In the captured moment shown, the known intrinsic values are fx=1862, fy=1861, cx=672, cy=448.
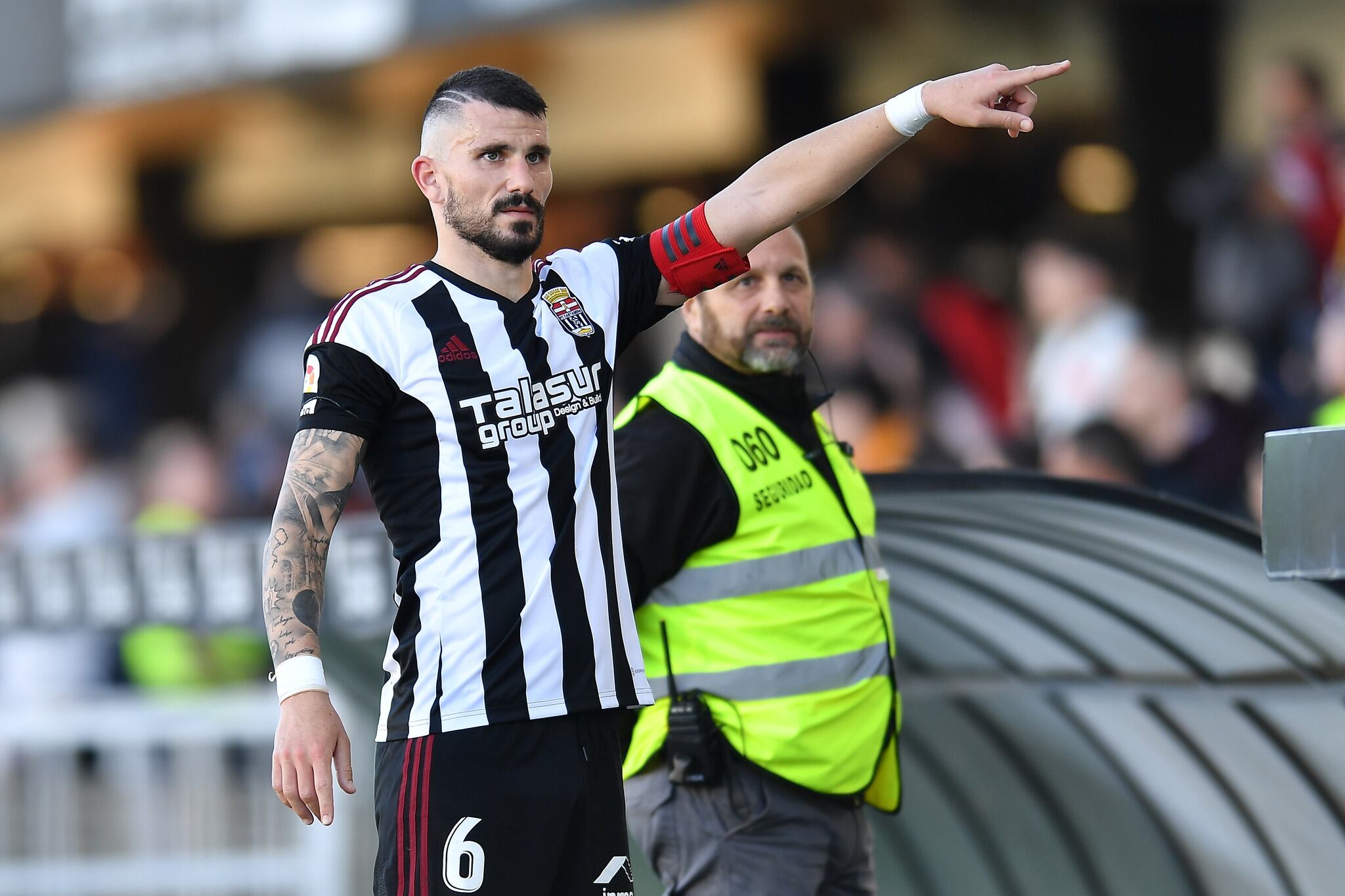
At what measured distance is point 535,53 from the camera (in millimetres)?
11938

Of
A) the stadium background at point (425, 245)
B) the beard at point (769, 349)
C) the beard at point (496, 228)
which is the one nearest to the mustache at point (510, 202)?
the beard at point (496, 228)

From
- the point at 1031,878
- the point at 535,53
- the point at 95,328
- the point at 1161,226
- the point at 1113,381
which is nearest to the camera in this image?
the point at 1031,878

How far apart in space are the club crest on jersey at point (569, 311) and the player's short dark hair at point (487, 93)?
1.09 feet

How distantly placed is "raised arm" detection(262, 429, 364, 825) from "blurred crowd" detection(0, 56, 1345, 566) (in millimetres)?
2944

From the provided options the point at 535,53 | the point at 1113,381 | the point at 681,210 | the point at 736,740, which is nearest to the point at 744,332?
the point at 736,740

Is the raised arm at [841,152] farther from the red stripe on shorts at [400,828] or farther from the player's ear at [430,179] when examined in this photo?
the red stripe on shorts at [400,828]

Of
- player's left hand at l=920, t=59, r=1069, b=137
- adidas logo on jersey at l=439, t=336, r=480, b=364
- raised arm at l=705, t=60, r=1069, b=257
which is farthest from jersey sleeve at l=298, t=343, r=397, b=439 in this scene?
player's left hand at l=920, t=59, r=1069, b=137

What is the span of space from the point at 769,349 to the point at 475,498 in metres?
1.25

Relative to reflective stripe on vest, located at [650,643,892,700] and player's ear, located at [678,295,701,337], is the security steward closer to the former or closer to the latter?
reflective stripe on vest, located at [650,643,892,700]

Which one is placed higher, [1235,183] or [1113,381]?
[1235,183]

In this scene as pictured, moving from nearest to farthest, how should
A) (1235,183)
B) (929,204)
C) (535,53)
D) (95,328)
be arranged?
(1235,183) < (929,204) < (535,53) < (95,328)

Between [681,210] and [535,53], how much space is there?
2.16 m

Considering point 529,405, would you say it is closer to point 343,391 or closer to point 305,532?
point 343,391

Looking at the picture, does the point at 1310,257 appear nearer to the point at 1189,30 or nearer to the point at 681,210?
the point at 1189,30
